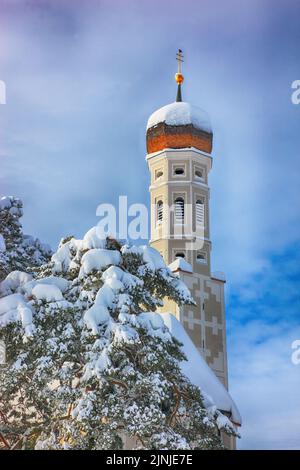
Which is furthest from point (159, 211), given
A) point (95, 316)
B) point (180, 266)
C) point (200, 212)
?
point (95, 316)

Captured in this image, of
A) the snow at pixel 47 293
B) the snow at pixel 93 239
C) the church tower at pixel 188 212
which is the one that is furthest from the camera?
the church tower at pixel 188 212

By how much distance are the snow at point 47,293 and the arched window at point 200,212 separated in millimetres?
22427

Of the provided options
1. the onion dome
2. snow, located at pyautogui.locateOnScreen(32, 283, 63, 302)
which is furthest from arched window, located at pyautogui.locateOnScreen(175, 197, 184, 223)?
snow, located at pyautogui.locateOnScreen(32, 283, 63, 302)

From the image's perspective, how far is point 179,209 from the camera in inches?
1462

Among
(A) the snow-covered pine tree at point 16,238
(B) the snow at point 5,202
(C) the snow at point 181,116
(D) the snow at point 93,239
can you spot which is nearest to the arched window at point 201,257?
(C) the snow at point 181,116

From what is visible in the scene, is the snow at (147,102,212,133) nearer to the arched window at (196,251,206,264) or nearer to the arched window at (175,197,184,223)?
the arched window at (175,197,184,223)

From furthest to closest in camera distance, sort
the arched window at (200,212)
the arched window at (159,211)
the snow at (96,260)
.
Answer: the arched window at (159,211) → the arched window at (200,212) → the snow at (96,260)

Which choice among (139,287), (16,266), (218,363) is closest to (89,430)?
(139,287)

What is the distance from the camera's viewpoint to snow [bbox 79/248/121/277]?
15.5 meters

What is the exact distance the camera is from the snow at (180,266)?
34297 millimetres

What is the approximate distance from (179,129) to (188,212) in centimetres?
516

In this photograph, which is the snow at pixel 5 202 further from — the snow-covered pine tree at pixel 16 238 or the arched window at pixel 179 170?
the arched window at pixel 179 170
